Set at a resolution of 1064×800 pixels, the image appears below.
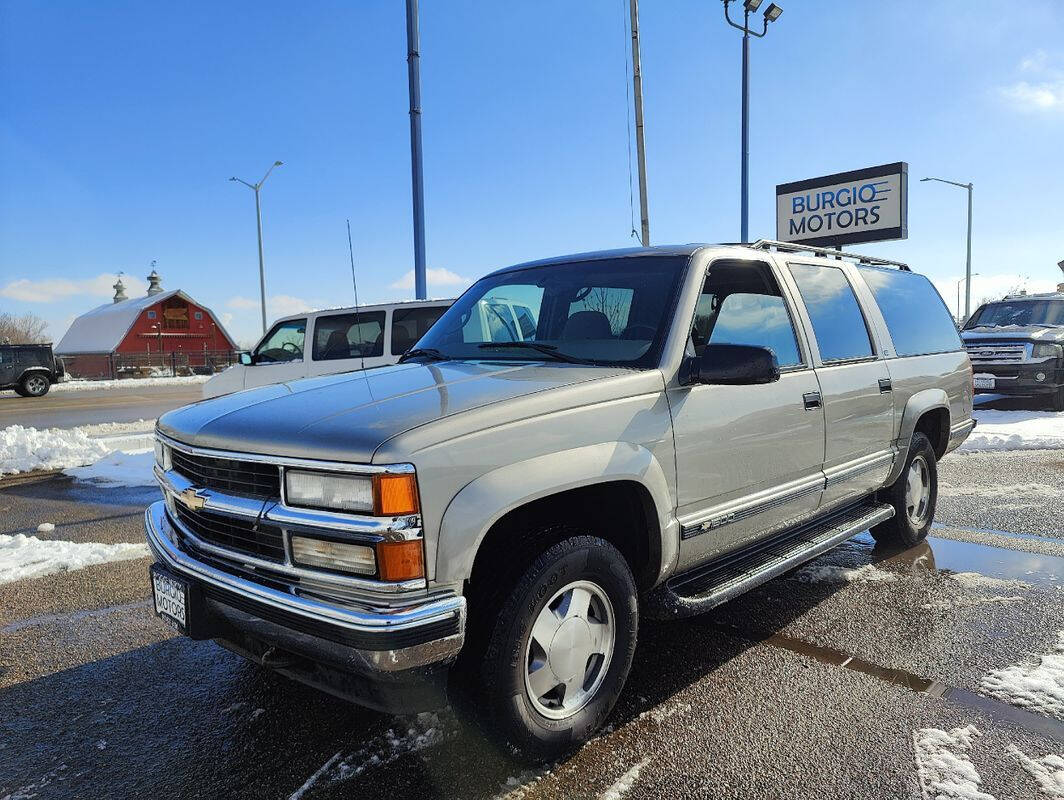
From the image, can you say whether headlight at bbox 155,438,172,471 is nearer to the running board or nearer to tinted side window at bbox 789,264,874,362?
the running board

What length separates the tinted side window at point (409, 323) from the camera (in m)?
9.14

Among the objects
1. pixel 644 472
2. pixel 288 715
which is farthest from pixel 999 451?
pixel 288 715

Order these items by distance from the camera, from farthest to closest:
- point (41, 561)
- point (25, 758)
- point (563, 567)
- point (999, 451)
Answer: point (999, 451) < point (41, 561) < point (25, 758) < point (563, 567)

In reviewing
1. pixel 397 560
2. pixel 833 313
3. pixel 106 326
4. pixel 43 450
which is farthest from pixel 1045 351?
pixel 106 326

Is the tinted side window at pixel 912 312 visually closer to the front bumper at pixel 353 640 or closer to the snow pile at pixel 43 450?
the front bumper at pixel 353 640

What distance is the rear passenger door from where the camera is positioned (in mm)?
4070

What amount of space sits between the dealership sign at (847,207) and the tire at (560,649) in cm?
1738

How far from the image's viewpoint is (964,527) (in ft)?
19.4

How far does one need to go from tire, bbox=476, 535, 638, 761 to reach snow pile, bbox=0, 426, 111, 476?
353 inches

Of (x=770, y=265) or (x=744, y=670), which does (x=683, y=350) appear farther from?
(x=744, y=670)

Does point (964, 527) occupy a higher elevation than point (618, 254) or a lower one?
lower

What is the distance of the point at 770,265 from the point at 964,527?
3.35 metres

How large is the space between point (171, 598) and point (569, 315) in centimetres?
210

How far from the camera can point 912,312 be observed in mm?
5352
